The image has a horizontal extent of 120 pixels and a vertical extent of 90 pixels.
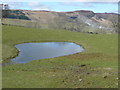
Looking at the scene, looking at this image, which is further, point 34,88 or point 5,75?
point 5,75

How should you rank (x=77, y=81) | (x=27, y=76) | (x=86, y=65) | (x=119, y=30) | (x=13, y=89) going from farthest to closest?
(x=119, y=30), (x=86, y=65), (x=27, y=76), (x=77, y=81), (x=13, y=89)

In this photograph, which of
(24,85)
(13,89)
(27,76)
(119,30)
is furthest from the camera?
(119,30)

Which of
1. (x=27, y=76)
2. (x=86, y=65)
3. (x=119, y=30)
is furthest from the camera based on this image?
(x=119, y=30)

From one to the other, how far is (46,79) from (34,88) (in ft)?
12.1

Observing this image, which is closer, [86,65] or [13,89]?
[13,89]

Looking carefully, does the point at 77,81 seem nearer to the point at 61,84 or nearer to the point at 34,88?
the point at 61,84

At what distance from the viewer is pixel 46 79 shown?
25469 mm

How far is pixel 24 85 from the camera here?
2277 cm

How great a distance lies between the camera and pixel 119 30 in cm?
18762

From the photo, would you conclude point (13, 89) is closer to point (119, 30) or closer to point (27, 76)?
point (27, 76)

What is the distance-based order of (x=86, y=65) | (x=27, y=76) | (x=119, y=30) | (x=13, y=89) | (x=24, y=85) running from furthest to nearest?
(x=119, y=30) < (x=86, y=65) < (x=27, y=76) < (x=24, y=85) < (x=13, y=89)

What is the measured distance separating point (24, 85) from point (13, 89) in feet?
5.57

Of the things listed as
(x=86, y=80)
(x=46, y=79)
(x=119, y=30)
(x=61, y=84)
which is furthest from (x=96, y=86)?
(x=119, y=30)

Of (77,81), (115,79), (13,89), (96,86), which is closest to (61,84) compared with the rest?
(77,81)
